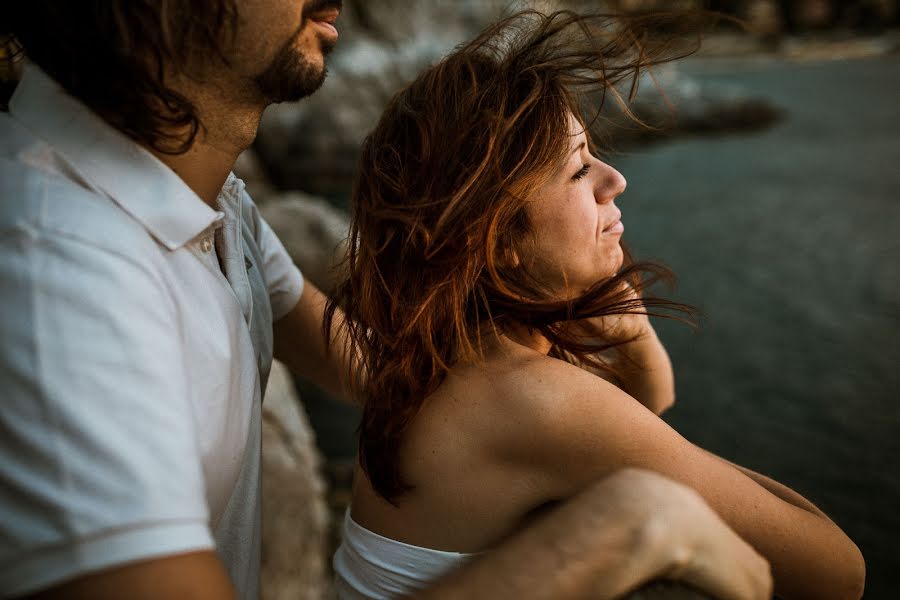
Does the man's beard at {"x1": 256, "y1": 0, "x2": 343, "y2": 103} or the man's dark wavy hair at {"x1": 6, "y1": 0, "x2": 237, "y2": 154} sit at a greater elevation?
the man's dark wavy hair at {"x1": 6, "y1": 0, "x2": 237, "y2": 154}

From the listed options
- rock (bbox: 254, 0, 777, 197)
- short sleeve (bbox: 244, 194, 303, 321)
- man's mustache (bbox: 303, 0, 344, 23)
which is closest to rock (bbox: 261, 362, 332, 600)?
short sleeve (bbox: 244, 194, 303, 321)

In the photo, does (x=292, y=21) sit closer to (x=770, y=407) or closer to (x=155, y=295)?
(x=155, y=295)

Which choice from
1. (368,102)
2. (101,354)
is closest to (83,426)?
(101,354)

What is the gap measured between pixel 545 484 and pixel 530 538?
27cm

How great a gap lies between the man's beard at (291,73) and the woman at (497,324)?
16cm

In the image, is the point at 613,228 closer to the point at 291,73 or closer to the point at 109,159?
the point at 291,73

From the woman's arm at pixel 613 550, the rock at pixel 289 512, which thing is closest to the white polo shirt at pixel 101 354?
the woman's arm at pixel 613 550

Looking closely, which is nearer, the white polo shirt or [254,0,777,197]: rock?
the white polo shirt

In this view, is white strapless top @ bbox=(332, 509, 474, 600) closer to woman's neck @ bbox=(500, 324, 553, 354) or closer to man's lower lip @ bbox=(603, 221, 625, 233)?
woman's neck @ bbox=(500, 324, 553, 354)

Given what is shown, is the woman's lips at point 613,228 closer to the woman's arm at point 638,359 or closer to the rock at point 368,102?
the woman's arm at point 638,359

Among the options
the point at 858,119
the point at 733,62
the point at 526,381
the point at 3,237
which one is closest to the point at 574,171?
the point at 526,381

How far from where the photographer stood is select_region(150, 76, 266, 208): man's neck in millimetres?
1396

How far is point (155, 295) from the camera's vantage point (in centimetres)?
113

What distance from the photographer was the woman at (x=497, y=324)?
1296mm
